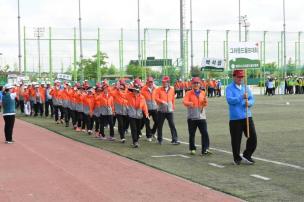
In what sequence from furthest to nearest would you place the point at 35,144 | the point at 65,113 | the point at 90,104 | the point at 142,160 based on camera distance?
the point at 65,113, the point at 90,104, the point at 35,144, the point at 142,160

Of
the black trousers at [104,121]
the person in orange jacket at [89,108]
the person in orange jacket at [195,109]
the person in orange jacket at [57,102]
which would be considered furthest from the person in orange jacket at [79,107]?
the person in orange jacket at [195,109]

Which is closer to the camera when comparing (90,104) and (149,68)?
(90,104)

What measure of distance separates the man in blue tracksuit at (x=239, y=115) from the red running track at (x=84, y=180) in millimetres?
1908

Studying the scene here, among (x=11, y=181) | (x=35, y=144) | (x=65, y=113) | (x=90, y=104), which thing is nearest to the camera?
(x=11, y=181)

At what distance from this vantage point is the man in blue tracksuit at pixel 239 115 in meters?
11.4

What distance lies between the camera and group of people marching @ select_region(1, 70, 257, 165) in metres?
11.4

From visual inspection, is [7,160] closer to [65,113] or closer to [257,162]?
[257,162]

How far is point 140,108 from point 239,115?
4.84 meters

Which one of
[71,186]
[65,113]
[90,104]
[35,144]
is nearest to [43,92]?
[65,113]

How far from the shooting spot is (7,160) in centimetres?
1309

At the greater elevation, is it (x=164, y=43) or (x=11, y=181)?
(x=164, y=43)

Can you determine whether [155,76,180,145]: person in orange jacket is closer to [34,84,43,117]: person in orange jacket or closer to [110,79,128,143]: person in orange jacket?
[110,79,128,143]: person in orange jacket

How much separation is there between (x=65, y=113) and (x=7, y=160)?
10652 mm

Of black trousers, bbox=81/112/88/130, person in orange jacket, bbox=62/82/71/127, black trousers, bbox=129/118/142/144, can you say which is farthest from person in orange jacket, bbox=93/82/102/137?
person in orange jacket, bbox=62/82/71/127
